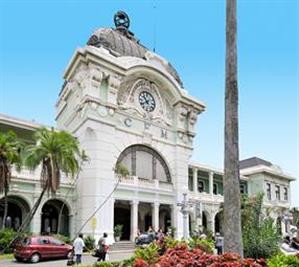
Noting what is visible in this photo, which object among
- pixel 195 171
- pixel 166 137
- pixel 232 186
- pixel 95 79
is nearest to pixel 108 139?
pixel 95 79

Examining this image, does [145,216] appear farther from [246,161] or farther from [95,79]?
[246,161]

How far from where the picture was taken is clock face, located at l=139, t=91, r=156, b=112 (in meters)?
35.4

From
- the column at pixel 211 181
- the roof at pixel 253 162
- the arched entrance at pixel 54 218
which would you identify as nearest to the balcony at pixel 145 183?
the arched entrance at pixel 54 218

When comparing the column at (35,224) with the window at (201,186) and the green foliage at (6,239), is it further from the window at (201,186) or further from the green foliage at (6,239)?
the window at (201,186)

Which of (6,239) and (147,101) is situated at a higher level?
(147,101)

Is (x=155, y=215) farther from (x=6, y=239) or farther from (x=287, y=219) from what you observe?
(x=287, y=219)

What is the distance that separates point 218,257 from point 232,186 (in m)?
3.29

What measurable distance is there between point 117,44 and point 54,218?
1668 cm

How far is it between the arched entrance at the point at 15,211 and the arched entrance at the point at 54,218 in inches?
73.2

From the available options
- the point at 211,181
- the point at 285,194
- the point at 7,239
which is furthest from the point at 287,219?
the point at 7,239

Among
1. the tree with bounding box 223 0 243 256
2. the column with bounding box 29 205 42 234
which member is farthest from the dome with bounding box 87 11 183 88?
the tree with bounding box 223 0 243 256

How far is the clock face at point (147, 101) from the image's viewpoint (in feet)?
116

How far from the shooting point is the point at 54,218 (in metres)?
32.5

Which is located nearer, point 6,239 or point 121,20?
point 6,239
